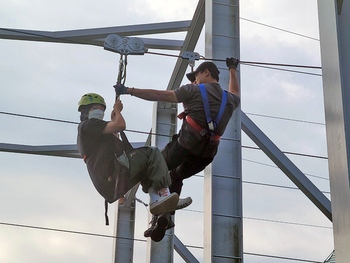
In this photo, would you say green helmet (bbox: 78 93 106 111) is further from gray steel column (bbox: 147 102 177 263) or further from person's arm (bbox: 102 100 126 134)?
gray steel column (bbox: 147 102 177 263)

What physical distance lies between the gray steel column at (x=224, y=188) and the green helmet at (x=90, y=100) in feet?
6.18

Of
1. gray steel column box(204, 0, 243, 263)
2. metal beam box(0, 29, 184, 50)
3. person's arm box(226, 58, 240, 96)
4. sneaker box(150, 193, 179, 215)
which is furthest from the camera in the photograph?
metal beam box(0, 29, 184, 50)

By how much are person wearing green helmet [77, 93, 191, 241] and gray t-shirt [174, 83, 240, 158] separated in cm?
46

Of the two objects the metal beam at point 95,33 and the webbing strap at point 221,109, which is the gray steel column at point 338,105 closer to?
the webbing strap at point 221,109

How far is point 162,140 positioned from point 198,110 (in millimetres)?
6083

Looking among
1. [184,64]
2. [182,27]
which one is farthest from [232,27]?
[184,64]

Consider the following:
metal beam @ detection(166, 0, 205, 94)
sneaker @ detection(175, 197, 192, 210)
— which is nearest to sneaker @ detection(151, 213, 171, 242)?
sneaker @ detection(175, 197, 192, 210)

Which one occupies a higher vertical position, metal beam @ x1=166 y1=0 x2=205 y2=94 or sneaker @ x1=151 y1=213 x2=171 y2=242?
metal beam @ x1=166 y1=0 x2=205 y2=94

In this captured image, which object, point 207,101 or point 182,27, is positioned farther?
point 182,27

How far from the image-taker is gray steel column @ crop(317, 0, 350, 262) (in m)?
3.46

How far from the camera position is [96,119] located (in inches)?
232

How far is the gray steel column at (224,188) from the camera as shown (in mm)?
7047

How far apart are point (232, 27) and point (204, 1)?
1039 millimetres

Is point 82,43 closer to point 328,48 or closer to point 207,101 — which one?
point 207,101
